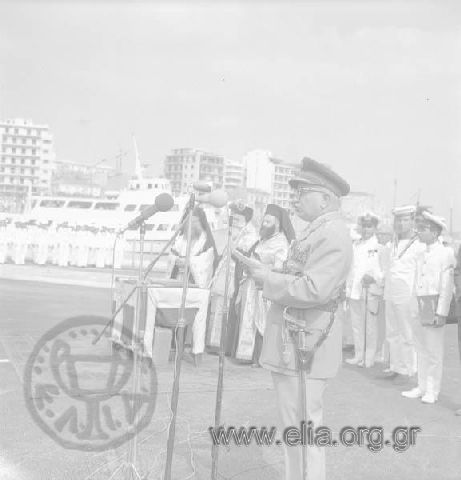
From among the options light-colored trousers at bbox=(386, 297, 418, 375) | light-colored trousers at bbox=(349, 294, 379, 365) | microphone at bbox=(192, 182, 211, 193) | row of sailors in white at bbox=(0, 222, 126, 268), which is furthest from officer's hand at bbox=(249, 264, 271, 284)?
row of sailors in white at bbox=(0, 222, 126, 268)

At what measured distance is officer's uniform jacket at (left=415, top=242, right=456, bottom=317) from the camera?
6.48 meters

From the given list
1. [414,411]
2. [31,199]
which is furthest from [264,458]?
[31,199]

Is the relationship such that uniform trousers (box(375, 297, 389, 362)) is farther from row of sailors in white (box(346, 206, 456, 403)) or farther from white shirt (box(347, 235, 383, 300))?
white shirt (box(347, 235, 383, 300))

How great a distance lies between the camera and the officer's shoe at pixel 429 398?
6541 mm

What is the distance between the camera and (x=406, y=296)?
7.30 metres

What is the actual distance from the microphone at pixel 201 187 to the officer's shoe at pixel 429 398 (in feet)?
12.1

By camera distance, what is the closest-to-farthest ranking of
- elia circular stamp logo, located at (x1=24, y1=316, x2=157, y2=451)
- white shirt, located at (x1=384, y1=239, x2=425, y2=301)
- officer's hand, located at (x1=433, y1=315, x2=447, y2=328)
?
elia circular stamp logo, located at (x1=24, y1=316, x2=157, y2=451)
officer's hand, located at (x1=433, y1=315, x2=447, y2=328)
white shirt, located at (x1=384, y1=239, x2=425, y2=301)

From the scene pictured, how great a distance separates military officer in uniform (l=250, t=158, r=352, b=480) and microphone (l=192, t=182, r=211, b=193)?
0.66m

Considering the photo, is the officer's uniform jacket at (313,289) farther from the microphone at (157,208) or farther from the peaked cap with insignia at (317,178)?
the microphone at (157,208)

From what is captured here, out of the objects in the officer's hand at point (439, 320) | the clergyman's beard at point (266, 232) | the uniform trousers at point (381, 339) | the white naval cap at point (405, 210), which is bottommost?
the uniform trousers at point (381, 339)

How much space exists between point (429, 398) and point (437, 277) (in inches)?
48.2

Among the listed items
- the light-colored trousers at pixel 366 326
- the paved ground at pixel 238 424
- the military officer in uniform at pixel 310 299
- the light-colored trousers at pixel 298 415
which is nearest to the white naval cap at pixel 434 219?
the paved ground at pixel 238 424

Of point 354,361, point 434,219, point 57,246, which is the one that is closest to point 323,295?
point 434,219

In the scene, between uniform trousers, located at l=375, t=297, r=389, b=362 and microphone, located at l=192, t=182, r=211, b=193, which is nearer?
microphone, located at l=192, t=182, r=211, b=193
